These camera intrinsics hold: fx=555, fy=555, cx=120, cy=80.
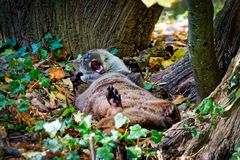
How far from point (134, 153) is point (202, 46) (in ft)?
3.77

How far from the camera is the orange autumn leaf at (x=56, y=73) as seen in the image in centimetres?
547

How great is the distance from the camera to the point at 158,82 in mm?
5816

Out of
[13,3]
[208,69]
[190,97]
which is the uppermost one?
[13,3]

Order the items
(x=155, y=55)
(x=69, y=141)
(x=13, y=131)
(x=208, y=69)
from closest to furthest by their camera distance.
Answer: (x=69, y=141), (x=13, y=131), (x=208, y=69), (x=155, y=55)

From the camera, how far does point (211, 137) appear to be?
3969mm

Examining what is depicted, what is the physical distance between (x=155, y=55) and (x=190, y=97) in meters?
1.19

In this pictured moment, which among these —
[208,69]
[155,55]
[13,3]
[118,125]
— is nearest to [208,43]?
[208,69]

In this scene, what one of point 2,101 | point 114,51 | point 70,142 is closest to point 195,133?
point 70,142

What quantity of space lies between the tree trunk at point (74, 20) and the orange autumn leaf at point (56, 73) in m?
0.61

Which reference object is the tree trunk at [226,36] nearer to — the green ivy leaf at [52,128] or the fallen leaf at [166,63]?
the fallen leaf at [166,63]

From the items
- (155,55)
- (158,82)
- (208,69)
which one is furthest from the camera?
(155,55)

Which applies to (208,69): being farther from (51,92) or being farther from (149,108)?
(51,92)

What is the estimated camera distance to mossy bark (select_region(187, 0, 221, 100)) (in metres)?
4.24

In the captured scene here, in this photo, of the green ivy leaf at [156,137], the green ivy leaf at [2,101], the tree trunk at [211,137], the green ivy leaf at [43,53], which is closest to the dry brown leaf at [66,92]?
the green ivy leaf at [43,53]
